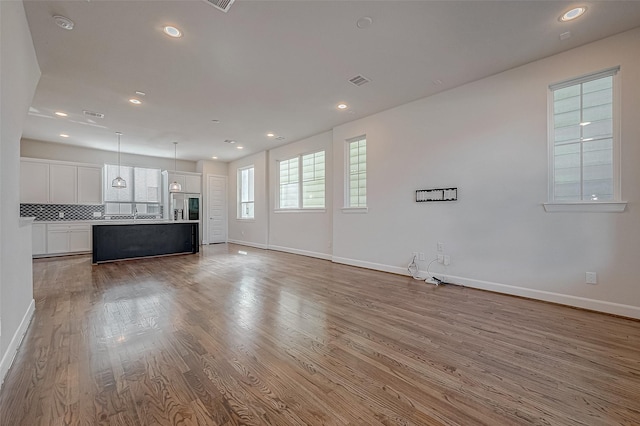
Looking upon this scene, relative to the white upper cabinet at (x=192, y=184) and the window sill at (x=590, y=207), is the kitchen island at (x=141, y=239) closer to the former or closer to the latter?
the white upper cabinet at (x=192, y=184)

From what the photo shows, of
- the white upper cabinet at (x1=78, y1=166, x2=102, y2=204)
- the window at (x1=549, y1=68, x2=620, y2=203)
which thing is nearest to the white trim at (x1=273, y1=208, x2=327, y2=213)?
the window at (x1=549, y1=68, x2=620, y2=203)

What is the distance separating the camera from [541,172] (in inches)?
130

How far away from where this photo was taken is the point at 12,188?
2.22 metres

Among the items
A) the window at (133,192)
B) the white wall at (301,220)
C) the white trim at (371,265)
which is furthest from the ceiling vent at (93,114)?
the white trim at (371,265)

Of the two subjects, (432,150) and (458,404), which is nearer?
(458,404)

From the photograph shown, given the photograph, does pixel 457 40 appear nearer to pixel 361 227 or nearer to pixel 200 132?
pixel 361 227

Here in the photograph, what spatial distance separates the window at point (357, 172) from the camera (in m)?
5.45

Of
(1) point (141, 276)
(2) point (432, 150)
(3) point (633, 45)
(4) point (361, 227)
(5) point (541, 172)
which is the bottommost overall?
(1) point (141, 276)

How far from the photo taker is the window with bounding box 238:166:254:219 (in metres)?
8.95

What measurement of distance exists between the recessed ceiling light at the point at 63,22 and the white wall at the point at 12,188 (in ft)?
0.75

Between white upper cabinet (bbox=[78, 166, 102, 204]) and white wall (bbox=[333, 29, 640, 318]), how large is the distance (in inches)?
298

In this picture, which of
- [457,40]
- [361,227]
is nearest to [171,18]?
[457,40]

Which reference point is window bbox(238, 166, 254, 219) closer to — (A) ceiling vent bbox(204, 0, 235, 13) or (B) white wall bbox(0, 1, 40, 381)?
(B) white wall bbox(0, 1, 40, 381)

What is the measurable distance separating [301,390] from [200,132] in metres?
6.11
